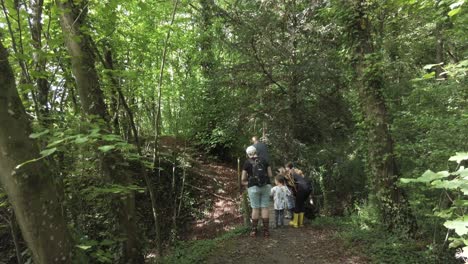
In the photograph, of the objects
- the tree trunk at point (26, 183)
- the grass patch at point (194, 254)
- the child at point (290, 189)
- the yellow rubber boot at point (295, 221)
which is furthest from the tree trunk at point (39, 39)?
the yellow rubber boot at point (295, 221)

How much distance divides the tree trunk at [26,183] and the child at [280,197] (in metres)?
6.12

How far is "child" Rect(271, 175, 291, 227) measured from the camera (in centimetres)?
812

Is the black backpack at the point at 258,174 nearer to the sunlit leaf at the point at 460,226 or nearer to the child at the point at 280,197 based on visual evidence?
the child at the point at 280,197

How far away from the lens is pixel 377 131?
7.89 m

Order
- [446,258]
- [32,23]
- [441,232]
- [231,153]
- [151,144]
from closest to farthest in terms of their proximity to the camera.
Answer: [32,23] → [446,258] → [441,232] → [151,144] → [231,153]

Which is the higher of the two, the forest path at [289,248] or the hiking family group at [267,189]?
the hiking family group at [267,189]

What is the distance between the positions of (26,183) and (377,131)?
7306 mm

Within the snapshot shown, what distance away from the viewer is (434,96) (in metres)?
8.40

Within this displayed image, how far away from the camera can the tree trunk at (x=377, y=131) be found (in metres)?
7.66

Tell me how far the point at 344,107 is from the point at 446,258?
6.09m

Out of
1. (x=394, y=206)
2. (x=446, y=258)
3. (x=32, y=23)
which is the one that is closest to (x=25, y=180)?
(x=32, y=23)

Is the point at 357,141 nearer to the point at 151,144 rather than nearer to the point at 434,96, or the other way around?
the point at 434,96

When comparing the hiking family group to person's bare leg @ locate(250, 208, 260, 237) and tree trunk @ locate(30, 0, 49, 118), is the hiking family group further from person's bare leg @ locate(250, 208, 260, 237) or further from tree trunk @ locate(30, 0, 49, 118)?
tree trunk @ locate(30, 0, 49, 118)

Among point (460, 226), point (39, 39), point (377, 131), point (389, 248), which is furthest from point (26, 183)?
point (377, 131)
